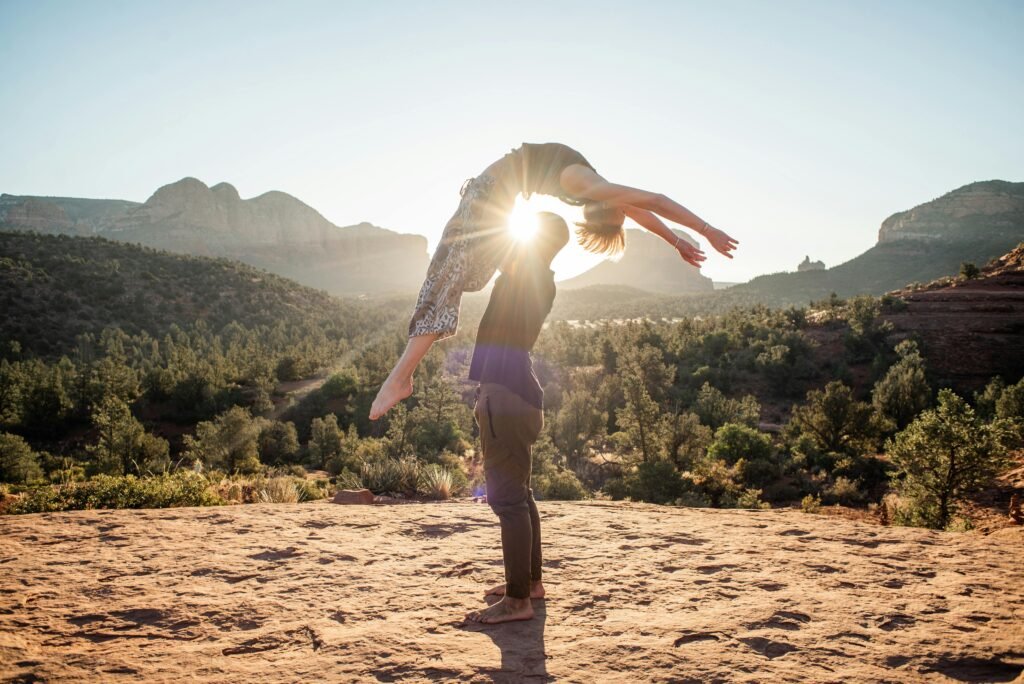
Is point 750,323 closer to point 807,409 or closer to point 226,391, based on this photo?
point 807,409

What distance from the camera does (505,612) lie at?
8.17ft

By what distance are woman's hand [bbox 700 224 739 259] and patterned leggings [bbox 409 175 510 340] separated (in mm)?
889

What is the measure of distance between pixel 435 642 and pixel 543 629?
0.50m

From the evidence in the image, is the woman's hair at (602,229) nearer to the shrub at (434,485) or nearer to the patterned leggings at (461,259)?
the patterned leggings at (461,259)

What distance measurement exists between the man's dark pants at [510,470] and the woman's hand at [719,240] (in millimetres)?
1112

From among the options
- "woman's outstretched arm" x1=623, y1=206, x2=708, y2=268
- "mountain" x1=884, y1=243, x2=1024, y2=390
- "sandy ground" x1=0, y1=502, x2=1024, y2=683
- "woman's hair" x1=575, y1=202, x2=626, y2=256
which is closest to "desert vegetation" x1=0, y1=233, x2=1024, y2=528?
"mountain" x1=884, y1=243, x2=1024, y2=390

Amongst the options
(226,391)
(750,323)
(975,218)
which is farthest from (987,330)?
(975,218)

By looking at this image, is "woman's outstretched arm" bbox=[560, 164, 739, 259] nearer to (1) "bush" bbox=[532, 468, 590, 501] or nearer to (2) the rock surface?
(1) "bush" bbox=[532, 468, 590, 501]

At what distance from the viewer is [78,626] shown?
2420mm

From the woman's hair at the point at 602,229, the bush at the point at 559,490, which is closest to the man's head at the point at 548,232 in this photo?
the woman's hair at the point at 602,229

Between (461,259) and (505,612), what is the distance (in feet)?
5.52

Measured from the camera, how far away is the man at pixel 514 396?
2471 millimetres

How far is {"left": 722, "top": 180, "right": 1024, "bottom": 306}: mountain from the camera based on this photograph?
78.7 meters

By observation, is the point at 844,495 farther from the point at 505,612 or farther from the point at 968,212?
the point at 968,212
